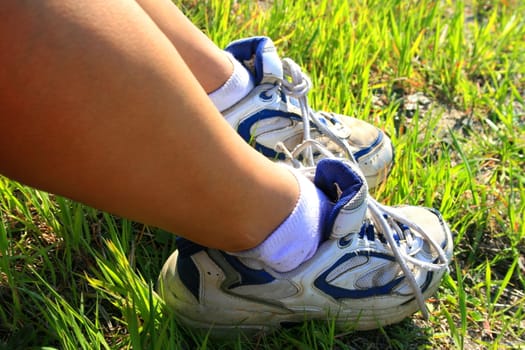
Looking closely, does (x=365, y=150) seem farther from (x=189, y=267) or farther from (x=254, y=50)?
(x=189, y=267)

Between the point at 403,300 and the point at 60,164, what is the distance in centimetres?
75

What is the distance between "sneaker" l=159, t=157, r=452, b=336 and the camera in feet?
3.85

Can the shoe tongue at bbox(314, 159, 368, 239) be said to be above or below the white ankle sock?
below

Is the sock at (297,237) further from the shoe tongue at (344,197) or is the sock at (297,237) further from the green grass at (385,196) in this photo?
the green grass at (385,196)

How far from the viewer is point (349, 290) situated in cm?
123

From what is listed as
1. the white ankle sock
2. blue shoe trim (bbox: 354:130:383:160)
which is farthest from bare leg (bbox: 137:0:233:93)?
blue shoe trim (bbox: 354:130:383:160)

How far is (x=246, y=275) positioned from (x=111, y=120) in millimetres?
474

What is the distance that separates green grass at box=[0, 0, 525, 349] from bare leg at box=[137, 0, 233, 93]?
14.7 inches

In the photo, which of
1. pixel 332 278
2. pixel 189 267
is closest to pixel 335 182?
pixel 332 278

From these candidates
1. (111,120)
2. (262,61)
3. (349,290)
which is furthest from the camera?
(262,61)

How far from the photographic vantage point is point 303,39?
82.8 inches

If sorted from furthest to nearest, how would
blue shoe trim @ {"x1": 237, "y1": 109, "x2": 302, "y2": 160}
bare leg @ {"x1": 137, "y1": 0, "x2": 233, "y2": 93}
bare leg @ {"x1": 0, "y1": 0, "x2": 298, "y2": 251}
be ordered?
blue shoe trim @ {"x1": 237, "y1": 109, "x2": 302, "y2": 160} → bare leg @ {"x1": 137, "y1": 0, "x2": 233, "y2": 93} → bare leg @ {"x1": 0, "y1": 0, "x2": 298, "y2": 251}

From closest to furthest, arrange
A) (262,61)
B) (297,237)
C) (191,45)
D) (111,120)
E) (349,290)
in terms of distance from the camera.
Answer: (111,120) → (297,237) → (349,290) → (191,45) → (262,61)

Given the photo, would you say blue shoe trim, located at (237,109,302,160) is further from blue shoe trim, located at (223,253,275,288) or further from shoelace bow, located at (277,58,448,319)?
blue shoe trim, located at (223,253,275,288)
